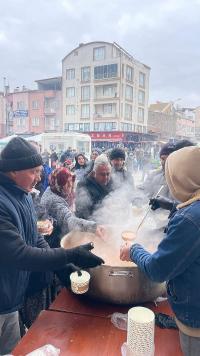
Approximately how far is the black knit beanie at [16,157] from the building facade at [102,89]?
106 feet

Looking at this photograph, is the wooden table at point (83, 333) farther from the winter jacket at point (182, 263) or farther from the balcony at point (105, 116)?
the balcony at point (105, 116)

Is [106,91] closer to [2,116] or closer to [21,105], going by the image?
[21,105]

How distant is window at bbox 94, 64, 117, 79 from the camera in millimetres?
33750

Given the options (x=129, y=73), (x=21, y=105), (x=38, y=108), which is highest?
(x=129, y=73)

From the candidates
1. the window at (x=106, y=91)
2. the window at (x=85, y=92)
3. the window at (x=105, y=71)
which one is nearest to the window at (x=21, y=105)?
the window at (x=85, y=92)

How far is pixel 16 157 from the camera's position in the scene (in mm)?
1715

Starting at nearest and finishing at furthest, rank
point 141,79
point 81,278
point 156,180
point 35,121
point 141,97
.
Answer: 1. point 81,278
2. point 156,180
3. point 141,79
4. point 141,97
5. point 35,121

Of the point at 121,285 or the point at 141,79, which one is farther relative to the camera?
the point at 141,79

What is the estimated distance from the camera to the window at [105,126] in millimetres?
33875

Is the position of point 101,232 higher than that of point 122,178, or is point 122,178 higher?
point 122,178

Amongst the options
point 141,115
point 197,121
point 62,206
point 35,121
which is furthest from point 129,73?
point 62,206

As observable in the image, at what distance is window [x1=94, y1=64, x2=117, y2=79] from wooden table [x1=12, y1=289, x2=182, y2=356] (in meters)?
34.7

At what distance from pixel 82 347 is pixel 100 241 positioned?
1149mm

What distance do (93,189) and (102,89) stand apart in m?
33.9
